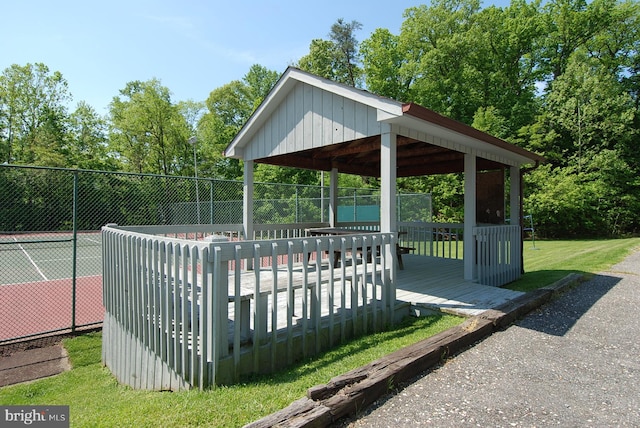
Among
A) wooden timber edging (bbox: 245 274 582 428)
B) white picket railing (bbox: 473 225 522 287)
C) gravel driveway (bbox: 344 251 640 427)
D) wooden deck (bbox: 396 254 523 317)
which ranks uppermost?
white picket railing (bbox: 473 225 522 287)

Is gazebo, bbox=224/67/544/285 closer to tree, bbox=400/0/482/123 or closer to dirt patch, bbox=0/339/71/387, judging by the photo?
dirt patch, bbox=0/339/71/387

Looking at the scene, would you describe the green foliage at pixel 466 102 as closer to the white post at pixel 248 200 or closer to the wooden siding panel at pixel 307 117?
the white post at pixel 248 200

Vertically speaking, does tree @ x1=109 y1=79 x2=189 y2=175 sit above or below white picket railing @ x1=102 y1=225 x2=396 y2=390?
above

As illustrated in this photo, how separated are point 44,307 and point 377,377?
807 centimetres

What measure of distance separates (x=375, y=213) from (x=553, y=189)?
10436 mm

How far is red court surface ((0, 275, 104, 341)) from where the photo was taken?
6.18 m

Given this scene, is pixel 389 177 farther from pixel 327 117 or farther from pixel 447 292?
pixel 447 292

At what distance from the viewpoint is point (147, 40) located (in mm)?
12047

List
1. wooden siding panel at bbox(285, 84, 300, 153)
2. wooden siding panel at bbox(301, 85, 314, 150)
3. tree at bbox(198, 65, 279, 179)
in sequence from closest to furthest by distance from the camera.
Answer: wooden siding panel at bbox(301, 85, 314, 150), wooden siding panel at bbox(285, 84, 300, 153), tree at bbox(198, 65, 279, 179)

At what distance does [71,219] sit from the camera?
36.2 feet

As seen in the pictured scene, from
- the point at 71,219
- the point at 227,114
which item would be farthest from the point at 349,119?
the point at 227,114

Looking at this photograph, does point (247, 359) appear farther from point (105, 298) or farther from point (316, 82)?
point (316, 82)

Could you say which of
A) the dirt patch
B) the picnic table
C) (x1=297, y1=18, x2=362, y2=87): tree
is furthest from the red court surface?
(x1=297, y1=18, x2=362, y2=87): tree

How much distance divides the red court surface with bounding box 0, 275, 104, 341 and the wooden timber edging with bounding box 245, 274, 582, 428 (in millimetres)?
5111
